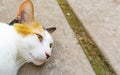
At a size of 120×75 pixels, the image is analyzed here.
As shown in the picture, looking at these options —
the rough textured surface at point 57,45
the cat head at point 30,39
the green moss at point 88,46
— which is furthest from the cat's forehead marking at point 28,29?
the green moss at point 88,46

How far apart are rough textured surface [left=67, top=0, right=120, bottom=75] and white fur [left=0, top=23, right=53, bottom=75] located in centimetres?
32

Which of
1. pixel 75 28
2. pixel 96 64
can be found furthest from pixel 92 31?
pixel 96 64

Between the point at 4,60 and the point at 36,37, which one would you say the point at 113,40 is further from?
the point at 4,60

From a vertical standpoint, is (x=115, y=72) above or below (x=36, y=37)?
below

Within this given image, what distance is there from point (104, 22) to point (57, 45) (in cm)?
32

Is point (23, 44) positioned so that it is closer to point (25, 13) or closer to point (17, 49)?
point (17, 49)

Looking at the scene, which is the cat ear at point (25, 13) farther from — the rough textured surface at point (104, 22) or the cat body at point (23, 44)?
the rough textured surface at point (104, 22)

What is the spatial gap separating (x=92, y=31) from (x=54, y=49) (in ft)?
0.75

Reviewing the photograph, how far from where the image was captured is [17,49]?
128 cm

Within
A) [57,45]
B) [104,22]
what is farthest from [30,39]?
[104,22]

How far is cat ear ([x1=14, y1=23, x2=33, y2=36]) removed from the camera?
1288 millimetres

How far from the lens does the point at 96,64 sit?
57.2 inches

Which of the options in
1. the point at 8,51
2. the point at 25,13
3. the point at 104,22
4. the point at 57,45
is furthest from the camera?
the point at 104,22

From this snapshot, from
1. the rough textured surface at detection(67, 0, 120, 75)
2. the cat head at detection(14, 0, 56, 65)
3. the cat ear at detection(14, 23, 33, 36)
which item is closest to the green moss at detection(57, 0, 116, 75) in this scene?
the rough textured surface at detection(67, 0, 120, 75)
